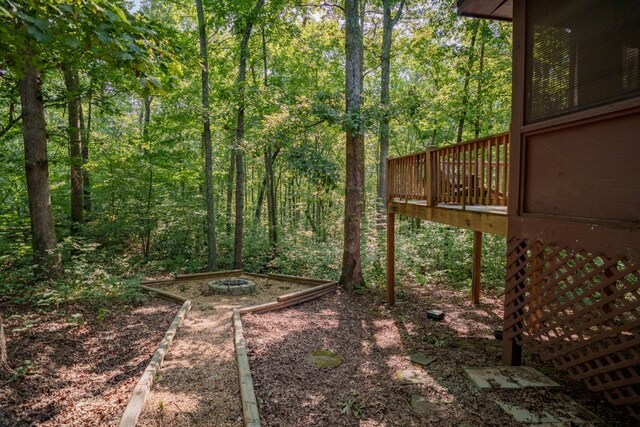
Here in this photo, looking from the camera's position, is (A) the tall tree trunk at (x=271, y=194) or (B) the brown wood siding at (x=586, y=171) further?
(A) the tall tree trunk at (x=271, y=194)

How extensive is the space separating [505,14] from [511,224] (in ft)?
10.6

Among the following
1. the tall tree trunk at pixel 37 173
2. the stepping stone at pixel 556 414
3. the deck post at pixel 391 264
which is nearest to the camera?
the stepping stone at pixel 556 414

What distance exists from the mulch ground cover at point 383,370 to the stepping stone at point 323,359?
9cm

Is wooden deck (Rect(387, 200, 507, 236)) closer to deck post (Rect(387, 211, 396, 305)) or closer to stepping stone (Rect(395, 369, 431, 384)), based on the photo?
deck post (Rect(387, 211, 396, 305))

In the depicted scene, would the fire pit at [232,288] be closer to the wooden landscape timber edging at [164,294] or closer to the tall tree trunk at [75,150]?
the wooden landscape timber edging at [164,294]

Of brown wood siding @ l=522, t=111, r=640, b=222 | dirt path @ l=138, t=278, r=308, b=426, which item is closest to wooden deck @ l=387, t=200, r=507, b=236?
brown wood siding @ l=522, t=111, r=640, b=222

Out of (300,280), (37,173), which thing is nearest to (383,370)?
(300,280)

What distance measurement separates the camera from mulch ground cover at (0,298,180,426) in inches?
136

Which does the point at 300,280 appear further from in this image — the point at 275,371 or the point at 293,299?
the point at 275,371

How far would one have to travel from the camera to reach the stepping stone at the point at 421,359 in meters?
4.85

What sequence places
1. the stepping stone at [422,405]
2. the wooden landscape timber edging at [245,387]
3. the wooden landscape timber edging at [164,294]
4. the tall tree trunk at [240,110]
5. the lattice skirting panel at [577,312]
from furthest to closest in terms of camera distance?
the tall tree trunk at [240,110] < the wooden landscape timber edging at [164,294] < the stepping stone at [422,405] < the wooden landscape timber edging at [245,387] < the lattice skirting panel at [577,312]

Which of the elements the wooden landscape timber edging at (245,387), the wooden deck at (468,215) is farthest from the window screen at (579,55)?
the wooden landscape timber edging at (245,387)

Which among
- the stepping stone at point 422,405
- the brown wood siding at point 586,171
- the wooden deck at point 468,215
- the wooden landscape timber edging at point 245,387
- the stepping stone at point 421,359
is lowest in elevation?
the stepping stone at point 421,359

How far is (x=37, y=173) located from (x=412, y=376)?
27.1ft
